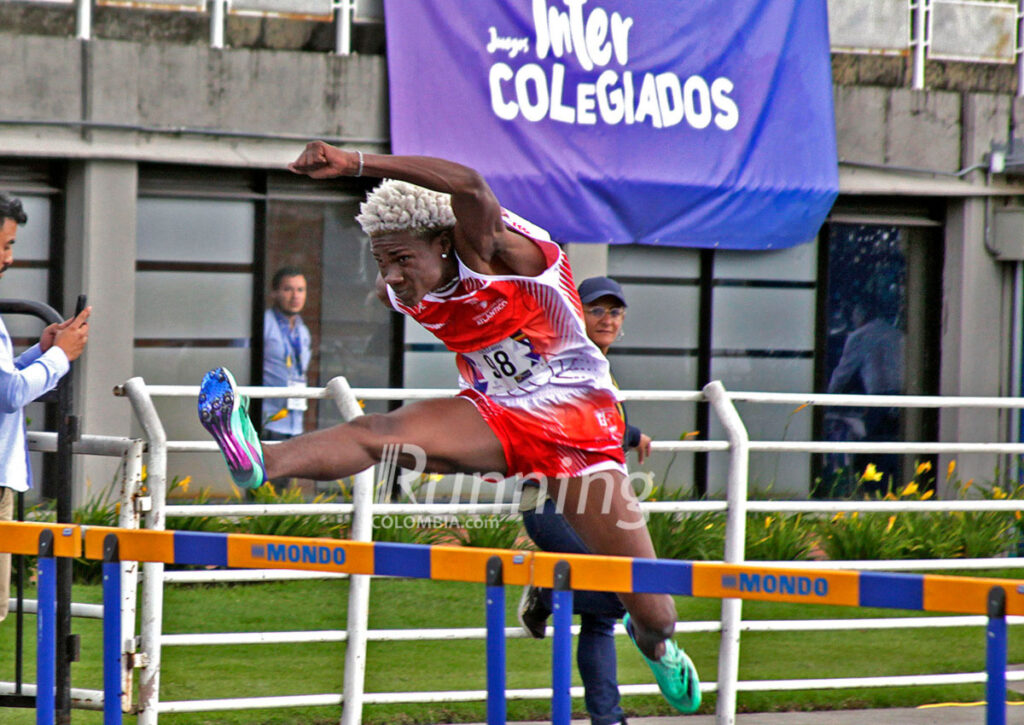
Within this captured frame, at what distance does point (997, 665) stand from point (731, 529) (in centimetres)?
298

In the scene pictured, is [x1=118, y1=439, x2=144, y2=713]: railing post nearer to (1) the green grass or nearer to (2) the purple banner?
(1) the green grass

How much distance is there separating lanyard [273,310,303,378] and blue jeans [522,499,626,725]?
6.39 m

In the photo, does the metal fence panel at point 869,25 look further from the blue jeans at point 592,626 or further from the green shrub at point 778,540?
the blue jeans at point 592,626

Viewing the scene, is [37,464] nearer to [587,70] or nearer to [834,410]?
[587,70]

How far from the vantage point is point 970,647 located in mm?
7945

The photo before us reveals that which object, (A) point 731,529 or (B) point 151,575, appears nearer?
(B) point 151,575

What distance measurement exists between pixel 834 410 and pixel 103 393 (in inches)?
263

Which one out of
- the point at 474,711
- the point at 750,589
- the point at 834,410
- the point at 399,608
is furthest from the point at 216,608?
the point at 834,410

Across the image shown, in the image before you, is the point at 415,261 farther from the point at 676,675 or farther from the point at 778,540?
the point at 778,540

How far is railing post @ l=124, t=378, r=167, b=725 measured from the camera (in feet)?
18.0

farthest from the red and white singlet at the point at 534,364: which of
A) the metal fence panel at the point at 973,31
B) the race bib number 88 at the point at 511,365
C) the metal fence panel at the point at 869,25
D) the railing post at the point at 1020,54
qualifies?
the railing post at the point at 1020,54

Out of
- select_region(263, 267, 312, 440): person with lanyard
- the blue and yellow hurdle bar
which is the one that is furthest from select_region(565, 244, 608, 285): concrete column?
the blue and yellow hurdle bar

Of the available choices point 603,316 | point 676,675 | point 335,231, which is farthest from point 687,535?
point 335,231

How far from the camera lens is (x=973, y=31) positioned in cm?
1348
